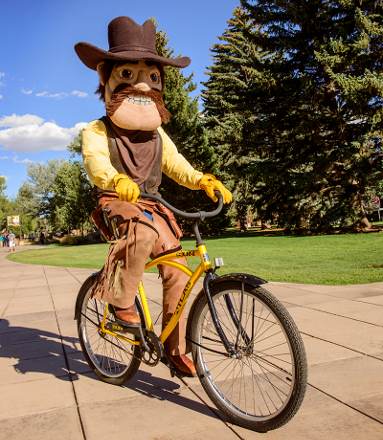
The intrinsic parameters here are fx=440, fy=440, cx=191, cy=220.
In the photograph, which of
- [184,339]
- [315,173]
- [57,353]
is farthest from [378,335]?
[315,173]

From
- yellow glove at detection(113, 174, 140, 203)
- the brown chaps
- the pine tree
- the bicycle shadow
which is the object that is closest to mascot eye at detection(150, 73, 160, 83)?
the brown chaps

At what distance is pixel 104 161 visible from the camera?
2.93m

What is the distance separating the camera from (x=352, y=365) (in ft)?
10.2

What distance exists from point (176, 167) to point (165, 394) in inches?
63.4

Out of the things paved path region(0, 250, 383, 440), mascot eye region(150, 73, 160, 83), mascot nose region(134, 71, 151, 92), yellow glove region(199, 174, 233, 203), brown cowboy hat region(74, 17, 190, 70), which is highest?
brown cowboy hat region(74, 17, 190, 70)

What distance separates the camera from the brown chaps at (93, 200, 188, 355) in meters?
2.80

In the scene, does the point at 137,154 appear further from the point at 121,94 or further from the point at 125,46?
the point at 125,46

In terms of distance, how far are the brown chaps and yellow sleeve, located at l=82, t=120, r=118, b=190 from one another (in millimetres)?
195

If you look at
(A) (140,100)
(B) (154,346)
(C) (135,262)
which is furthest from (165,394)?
(A) (140,100)

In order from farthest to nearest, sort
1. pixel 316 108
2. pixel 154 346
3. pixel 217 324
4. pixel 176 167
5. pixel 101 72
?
pixel 316 108 < pixel 176 167 < pixel 101 72 < pixel 154 346 < pixel 217 324

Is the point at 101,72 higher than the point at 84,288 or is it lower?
higher

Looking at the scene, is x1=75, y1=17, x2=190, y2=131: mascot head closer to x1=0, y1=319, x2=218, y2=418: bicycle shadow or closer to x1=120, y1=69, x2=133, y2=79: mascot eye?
x1=120, y1=69, x2=133, y2=79: mascot eye

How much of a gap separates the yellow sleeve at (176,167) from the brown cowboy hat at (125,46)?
23.8 inches

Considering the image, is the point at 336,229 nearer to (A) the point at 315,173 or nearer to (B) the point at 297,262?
(A) the point at 315,173
